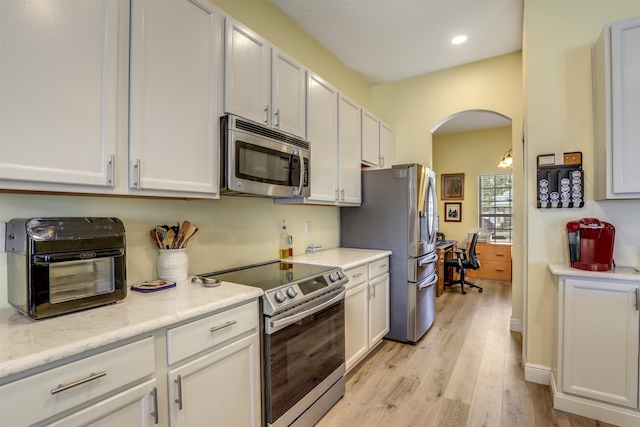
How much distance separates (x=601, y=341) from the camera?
191 cm

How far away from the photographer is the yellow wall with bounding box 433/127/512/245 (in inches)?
240

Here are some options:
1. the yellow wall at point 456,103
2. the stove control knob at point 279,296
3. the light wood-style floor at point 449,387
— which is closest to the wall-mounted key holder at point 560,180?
the yellow wall at point 456,103

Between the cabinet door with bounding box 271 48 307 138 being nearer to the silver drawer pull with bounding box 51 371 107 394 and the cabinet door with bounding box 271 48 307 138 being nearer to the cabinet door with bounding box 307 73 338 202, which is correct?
the cabinet door with bounding box 307 73 338 202

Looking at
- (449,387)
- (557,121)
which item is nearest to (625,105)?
(557,121)

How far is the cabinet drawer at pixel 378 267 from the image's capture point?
2756mm

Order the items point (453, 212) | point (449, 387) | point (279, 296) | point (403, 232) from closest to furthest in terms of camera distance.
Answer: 1. point (279, 296)
2. point (449, 387)
3. point (403, 232)
4. point (453, 212)

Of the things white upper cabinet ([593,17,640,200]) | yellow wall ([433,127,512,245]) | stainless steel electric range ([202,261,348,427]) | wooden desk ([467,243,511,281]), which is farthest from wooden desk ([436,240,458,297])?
→ stainless steel electric range ([202,261,348,427])

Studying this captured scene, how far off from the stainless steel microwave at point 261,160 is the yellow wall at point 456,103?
2056 millimetres

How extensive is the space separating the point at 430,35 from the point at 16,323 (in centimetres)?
358

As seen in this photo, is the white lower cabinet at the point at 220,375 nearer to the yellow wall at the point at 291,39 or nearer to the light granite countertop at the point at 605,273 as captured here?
the light granite countertop at the point at 605,273

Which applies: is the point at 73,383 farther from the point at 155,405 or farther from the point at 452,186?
the point at 452,186

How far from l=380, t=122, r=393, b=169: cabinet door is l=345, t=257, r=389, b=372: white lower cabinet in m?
1.30

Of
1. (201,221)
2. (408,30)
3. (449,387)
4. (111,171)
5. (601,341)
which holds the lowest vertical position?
(449,387)

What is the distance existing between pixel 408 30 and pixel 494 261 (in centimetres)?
469
